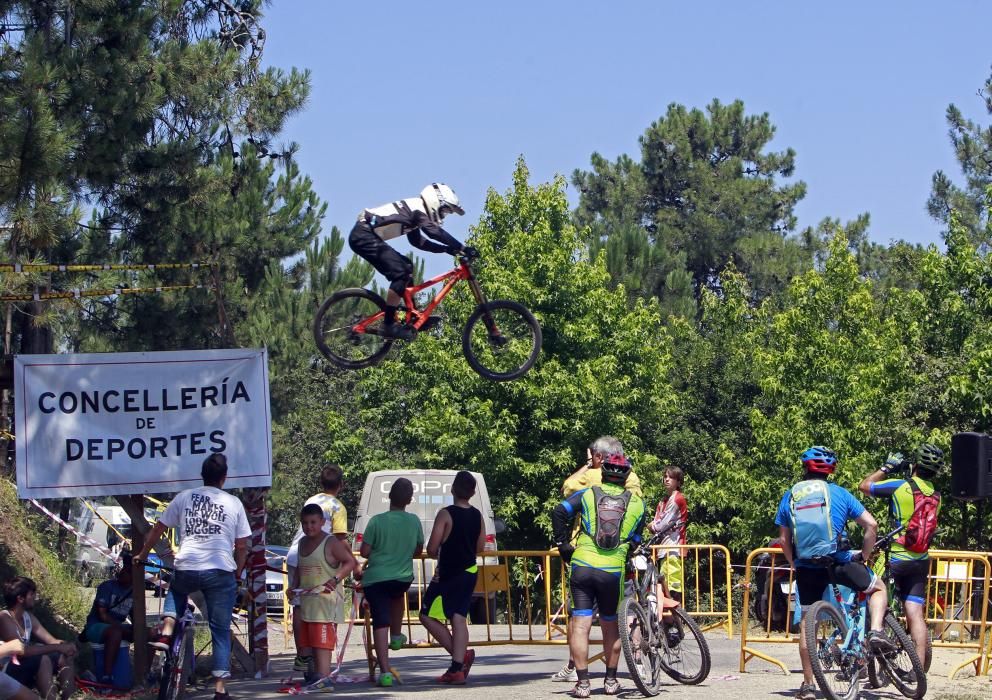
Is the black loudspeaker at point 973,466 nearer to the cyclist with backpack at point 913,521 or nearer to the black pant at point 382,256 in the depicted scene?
the cyclist with backpack at point 913,521

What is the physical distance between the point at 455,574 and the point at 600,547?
170cm

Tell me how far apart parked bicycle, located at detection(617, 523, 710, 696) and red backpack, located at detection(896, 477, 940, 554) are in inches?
72.3

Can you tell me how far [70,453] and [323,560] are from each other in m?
2.10

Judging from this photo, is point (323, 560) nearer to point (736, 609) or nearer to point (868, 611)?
point (868, 611)

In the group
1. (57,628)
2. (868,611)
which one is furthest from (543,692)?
(57,628)

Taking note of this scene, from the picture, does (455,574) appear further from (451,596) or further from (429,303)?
(429,303)

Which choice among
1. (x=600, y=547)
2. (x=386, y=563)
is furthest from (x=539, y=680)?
(x=600, y=547)

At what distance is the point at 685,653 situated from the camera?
35.6 ft

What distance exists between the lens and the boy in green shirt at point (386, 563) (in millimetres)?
11016

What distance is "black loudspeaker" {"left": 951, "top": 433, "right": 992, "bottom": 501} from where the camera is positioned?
9.87 m

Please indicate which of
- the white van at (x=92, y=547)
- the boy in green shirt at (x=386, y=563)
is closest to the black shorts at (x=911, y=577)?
the boy in green shirt at (x=386, y=563)

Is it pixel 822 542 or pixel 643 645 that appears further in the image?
pixel 643 645

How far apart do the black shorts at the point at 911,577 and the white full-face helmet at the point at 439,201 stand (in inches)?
180

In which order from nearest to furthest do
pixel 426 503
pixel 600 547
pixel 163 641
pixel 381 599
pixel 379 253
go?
pixel 163 641 → pixel 600 547 → pixel 381 599 → pixel 379 253 → pixel 426 503
